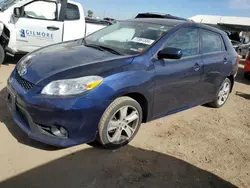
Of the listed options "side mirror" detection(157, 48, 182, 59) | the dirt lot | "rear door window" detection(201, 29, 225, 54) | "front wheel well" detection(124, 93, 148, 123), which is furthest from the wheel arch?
"rear door window" detection(201, 29, 225, 54)

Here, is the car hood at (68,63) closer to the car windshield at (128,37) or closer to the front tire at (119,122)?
the car windshield at (128,37)

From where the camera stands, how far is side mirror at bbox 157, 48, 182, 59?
361 cm

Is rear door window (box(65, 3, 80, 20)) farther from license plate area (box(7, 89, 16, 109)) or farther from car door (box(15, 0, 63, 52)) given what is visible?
license plate area (box(7, 89, 16, 109))

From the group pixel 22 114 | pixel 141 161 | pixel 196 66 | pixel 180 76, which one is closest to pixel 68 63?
pixel 22 114

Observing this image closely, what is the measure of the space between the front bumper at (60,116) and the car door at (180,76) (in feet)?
3.17

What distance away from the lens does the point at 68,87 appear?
118 inches

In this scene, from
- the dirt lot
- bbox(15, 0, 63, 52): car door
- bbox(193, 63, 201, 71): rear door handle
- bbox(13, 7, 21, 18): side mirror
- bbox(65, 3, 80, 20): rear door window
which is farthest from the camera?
bbox(65, 3, 80, 20): rear door window

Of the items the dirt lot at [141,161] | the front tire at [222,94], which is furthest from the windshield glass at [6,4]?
the front tire at [222,94]

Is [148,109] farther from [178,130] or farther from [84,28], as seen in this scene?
[84,28]

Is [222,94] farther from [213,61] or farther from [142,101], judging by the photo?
[142,101]

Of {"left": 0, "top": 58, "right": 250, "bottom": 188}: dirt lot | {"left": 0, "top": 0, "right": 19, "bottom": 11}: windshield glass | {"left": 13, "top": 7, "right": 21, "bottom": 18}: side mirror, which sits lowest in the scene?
{"left": 0, "top": 58, "right": 250, "bottom": 188}: dirt lot

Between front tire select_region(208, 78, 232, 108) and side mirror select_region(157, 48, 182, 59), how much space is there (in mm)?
2104

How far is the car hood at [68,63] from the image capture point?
309 cm

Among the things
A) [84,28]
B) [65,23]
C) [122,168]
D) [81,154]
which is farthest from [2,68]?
[122,168]
